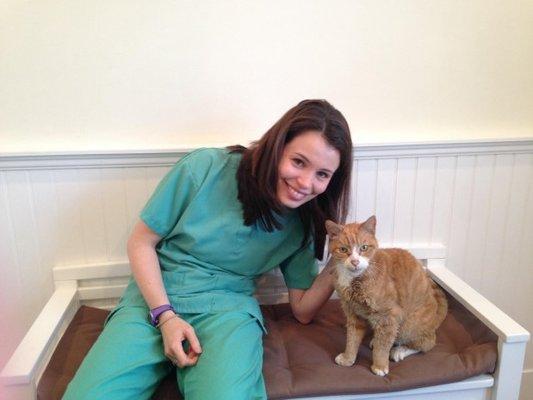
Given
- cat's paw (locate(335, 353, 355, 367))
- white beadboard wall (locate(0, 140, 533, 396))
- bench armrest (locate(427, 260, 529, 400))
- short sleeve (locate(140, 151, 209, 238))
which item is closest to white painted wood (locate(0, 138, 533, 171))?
white beadboard wall (locate(0, 140, 533, 396))

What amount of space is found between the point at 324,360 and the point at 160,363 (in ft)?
1.41

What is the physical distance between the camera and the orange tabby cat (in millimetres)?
1062

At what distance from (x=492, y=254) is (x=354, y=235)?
0.81 m

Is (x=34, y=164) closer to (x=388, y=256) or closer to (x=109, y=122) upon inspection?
(x=109, y=122)

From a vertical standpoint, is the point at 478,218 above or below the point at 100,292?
above

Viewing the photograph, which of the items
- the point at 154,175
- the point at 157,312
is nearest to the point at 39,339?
the point at 157,312

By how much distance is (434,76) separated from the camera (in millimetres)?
1388

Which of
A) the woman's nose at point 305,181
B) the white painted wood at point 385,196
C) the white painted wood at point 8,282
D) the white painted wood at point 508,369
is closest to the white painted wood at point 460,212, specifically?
the white painted wood at point 385,196

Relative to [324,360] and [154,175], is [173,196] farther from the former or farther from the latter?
[324,360]

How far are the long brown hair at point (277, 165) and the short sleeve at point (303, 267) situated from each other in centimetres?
8

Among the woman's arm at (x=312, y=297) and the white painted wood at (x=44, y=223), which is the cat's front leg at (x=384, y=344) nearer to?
the woman's arm at (x=312, y=297)

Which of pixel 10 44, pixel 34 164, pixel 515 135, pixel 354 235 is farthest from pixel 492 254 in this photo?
pixel 10 44

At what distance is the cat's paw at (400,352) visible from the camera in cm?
113

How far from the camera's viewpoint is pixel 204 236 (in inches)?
44.3
